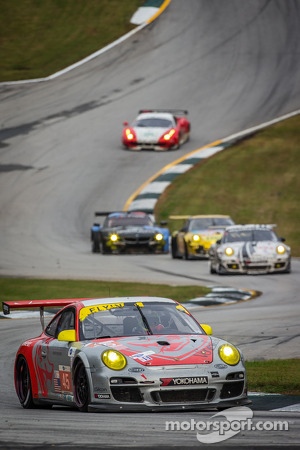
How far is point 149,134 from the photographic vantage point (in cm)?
4344

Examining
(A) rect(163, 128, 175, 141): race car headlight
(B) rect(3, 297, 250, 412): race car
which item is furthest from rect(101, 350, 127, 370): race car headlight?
(A) rect(163, 128, 175, 141): race car headlight

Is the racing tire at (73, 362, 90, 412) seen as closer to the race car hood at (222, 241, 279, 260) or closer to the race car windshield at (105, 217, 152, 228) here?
the race car hood at (222, 241, 279, 260)

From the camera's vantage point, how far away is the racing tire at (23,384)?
38.0 ft

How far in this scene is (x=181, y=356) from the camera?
1041cm

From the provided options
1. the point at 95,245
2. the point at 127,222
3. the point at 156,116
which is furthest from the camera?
the point at 156,116

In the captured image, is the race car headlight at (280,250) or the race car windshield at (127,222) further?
the race car windshield at (127,222)

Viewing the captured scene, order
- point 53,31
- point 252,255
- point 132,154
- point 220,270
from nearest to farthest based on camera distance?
point 252,255 → point 220,270 → point 132,154 → point 53,31

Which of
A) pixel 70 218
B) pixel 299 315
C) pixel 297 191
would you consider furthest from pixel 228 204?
pixel 299 315

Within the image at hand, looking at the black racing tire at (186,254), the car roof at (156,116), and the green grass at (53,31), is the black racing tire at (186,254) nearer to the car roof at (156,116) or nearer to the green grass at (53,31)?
the car roof at (156,116)

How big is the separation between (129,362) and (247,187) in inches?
1103

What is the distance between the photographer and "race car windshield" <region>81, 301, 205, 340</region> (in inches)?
436

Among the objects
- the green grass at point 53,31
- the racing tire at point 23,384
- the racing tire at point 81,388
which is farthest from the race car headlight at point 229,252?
the green grass at point 53,31

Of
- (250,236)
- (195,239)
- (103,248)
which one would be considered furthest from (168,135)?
(250,236)

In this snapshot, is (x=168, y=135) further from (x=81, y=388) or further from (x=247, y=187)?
(x=81, y=388)
